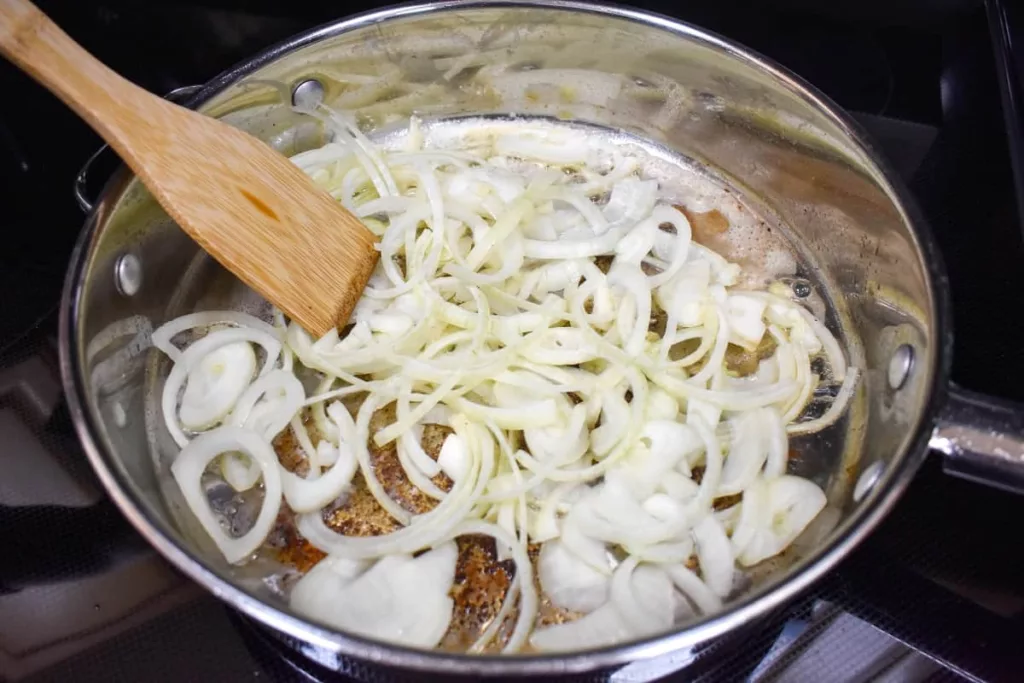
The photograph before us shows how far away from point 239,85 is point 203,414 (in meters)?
0.54

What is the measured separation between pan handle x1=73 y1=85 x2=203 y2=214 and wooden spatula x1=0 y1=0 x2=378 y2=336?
0.14 m

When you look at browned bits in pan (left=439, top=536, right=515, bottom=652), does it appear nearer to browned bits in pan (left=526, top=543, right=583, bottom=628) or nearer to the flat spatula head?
browned bits in pan (left=526, top=543, right=583, bottom=628)

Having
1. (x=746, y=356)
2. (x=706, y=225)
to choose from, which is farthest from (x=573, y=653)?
(x=706, y=225)

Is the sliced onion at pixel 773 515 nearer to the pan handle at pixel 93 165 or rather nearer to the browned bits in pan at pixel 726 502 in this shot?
the browned bits in pan at pixel 726 502

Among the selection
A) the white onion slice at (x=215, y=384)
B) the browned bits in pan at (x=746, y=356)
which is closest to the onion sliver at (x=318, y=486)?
the white onion slice at (x=215, y=384)

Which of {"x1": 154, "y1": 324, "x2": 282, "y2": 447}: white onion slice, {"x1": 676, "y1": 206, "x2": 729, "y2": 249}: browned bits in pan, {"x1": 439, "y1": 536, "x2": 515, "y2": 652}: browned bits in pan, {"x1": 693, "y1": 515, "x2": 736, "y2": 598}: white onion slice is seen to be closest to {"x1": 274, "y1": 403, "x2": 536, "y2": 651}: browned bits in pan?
{"x1": 439, "y1": 536, "x2": 515, "y2": 652}: browned bits in pan

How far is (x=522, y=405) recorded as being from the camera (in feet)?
3.88

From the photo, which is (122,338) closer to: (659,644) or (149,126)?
(149,126)

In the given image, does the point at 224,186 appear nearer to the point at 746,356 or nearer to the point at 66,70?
the point at 66,70

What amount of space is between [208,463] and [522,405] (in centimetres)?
44

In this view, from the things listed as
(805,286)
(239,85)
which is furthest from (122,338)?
(805,286)

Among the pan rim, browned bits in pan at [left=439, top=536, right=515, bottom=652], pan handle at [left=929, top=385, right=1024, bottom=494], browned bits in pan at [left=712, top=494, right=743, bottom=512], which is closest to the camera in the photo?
the pan rim

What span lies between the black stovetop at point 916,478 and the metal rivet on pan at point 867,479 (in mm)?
101

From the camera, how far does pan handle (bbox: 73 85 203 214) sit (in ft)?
4.28
